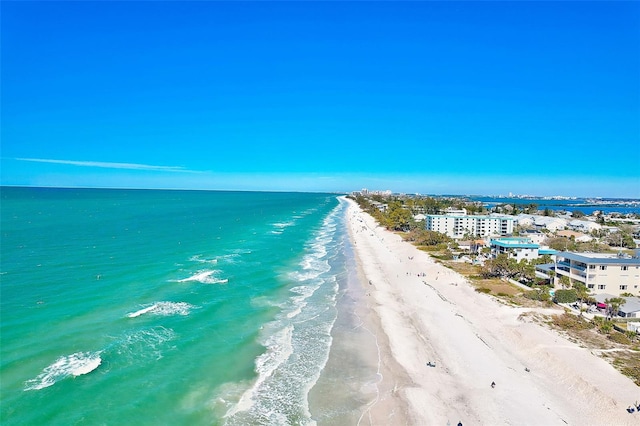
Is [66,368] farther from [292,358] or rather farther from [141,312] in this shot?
[292,358]

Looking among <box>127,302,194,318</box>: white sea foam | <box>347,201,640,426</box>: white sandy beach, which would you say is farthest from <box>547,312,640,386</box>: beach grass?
<box>127,302,194,318</box>: white sea foam

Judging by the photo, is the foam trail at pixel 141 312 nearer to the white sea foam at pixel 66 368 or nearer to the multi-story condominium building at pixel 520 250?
the white sea foam at pixel 66 368

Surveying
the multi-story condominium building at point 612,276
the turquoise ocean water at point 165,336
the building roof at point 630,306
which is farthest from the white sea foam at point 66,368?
the multi-story condominium building at point 612,276

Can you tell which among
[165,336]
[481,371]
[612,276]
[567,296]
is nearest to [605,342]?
[567,296]

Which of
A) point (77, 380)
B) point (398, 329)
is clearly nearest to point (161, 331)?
point (77, 380)

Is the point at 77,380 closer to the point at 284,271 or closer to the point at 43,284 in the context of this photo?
the point at 43,284

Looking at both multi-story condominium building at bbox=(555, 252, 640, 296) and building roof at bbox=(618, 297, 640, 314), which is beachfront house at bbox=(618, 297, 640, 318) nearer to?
building roof at bbox=(618, 297, 640, 314)
